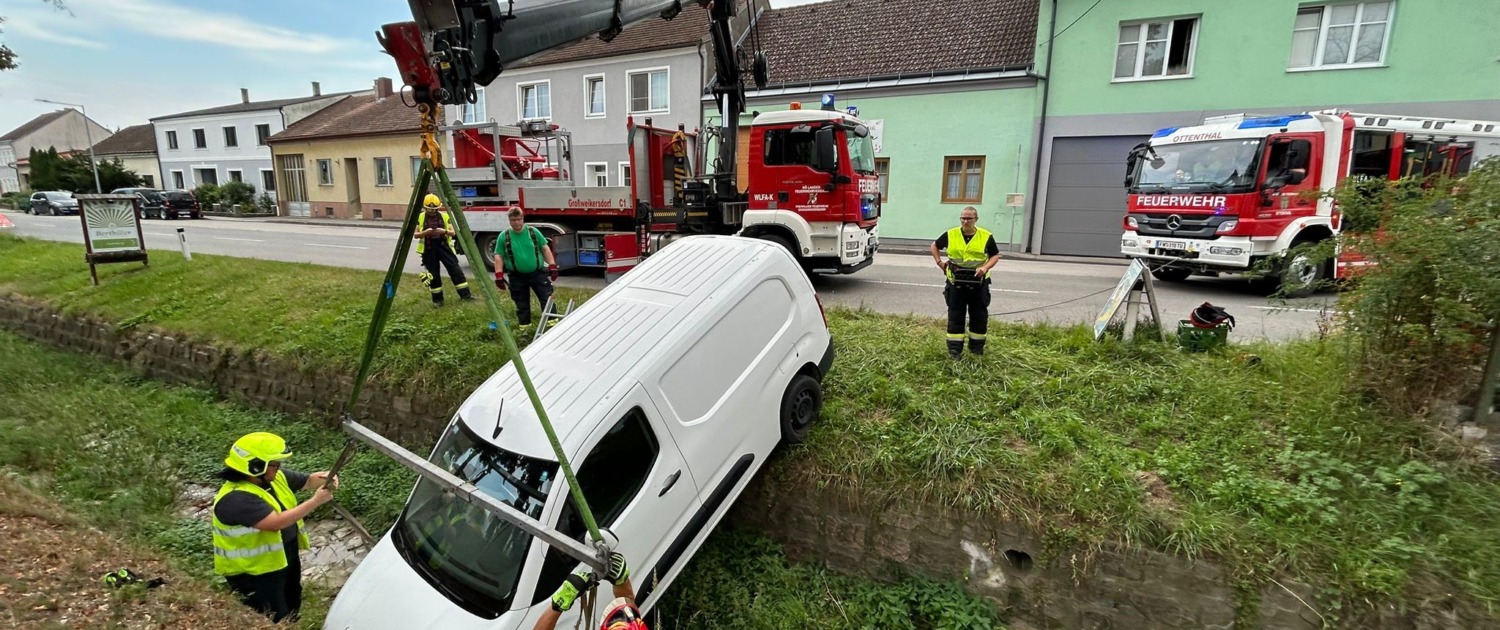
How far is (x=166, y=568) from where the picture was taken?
139 inches

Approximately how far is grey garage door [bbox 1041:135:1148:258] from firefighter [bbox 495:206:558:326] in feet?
43.7

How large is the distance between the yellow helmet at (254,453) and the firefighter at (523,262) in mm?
3572

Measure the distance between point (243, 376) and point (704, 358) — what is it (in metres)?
7.11

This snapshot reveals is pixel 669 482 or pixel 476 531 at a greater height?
pixel 669 482

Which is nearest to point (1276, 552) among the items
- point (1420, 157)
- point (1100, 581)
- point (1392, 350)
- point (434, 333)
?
point (1100, 581)

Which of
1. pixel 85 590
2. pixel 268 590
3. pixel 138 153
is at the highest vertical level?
pixel 138 153

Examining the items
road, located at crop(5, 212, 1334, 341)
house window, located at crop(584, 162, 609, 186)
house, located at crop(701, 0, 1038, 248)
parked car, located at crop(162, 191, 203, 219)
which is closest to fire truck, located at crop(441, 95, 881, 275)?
road, located at crop(5, 212, 1334, 341)

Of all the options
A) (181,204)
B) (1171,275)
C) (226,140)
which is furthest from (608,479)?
(226,140)

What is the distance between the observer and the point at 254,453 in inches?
138

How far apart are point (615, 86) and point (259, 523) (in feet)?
65.9

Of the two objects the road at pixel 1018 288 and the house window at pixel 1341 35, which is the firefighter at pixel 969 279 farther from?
the house window at pixel 1341 35

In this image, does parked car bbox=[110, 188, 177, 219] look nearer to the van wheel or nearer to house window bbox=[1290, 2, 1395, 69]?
the van wheel

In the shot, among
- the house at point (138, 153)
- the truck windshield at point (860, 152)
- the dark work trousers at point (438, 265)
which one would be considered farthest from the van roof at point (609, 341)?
the house at point (138, 153)

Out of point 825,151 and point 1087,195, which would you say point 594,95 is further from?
point 1087,195
